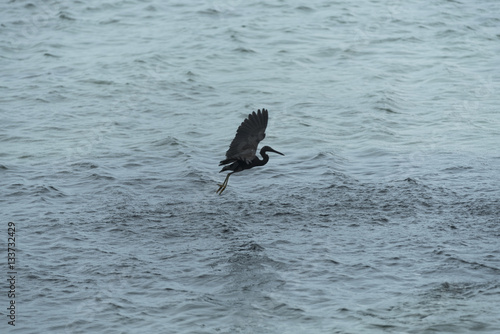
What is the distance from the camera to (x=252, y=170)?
57.6 ft

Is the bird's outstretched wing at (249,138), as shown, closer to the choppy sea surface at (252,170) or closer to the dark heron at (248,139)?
the dark heron at (248,139)

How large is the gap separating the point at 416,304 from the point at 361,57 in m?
14.1

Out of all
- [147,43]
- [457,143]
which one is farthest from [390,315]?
[147,43]

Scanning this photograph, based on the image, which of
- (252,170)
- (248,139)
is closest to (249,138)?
(248,139)

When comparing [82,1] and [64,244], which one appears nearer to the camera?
[64,244]

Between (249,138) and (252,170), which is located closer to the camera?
(249,138)

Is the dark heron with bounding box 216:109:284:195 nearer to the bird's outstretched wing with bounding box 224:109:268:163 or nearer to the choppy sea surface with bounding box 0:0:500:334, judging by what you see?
the bird's outstretched wing with bounding box 224:109:268:163

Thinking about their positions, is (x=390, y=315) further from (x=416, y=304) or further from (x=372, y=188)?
(x=372, y=188)

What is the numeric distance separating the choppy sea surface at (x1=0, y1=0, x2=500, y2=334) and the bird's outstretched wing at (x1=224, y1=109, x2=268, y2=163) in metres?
1.24

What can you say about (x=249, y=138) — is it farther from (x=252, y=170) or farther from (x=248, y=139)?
(x=252, y=170)

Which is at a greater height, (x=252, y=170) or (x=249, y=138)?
(x=249, y=138)

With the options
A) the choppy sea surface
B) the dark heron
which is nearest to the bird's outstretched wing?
the dark heron

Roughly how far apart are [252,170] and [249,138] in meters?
3.06

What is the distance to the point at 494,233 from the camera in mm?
14070
